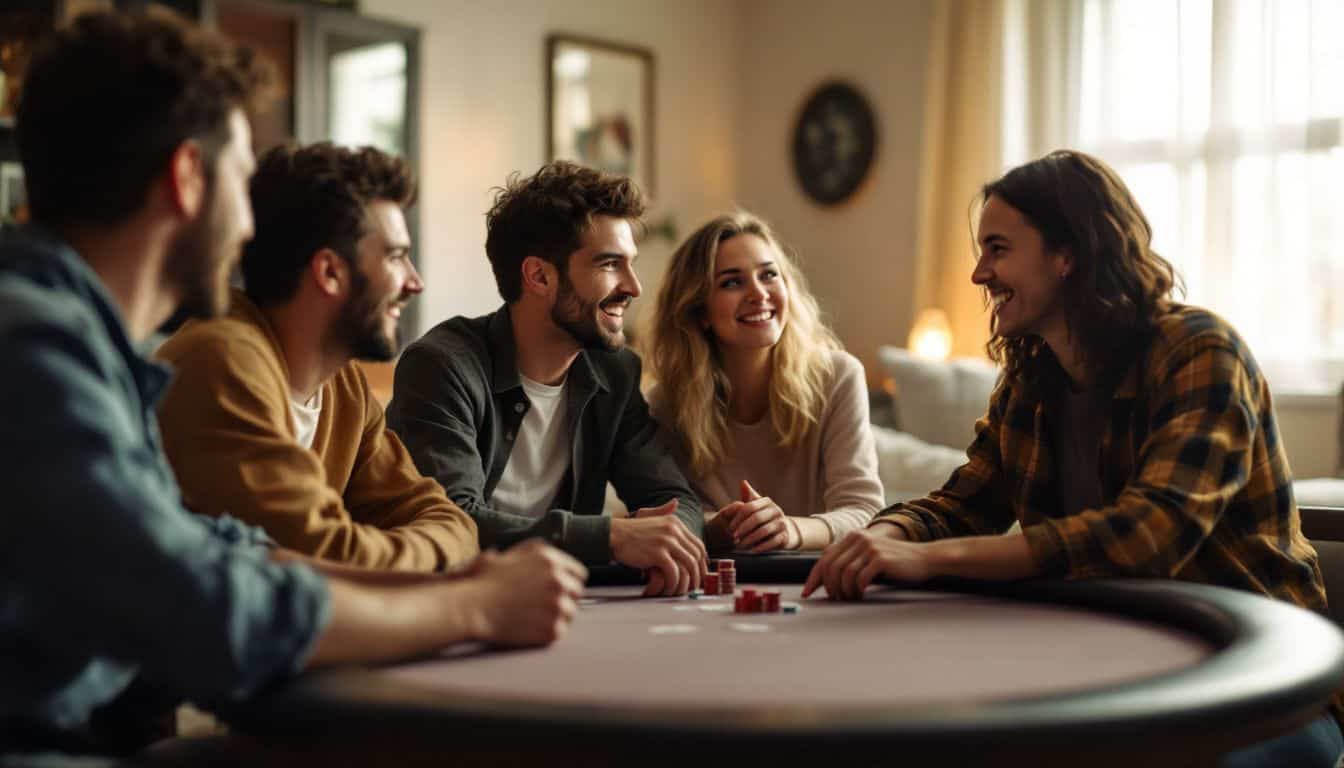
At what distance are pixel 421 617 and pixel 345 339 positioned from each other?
25.1 inches

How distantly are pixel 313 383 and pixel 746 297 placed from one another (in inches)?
48.0

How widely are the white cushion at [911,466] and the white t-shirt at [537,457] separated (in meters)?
1.55

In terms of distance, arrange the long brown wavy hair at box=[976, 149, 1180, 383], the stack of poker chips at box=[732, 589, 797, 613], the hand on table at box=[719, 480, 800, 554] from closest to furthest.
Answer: the stack of poker chips at box=[732, 589, 797, 613] < the long brown wavy hair at box=[976, 149, 1180, 383] < the hand on table at box=[719, 480, 800, 554]

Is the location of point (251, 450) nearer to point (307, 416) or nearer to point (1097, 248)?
point (307, 416)

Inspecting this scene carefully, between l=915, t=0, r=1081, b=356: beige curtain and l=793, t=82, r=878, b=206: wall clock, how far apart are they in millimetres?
437

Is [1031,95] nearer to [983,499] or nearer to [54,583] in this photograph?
[983,499]

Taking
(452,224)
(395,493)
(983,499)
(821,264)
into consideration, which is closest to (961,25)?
(821,264)

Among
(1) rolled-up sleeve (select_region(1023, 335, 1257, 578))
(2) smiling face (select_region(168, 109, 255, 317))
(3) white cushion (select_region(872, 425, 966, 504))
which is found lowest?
(3) white cushion (select_region(872, 425, 966, 504))

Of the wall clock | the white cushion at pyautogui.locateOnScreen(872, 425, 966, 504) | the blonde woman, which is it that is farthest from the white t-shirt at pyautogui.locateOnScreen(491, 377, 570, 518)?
the wall clock

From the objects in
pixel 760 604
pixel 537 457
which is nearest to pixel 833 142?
pixel 537 457

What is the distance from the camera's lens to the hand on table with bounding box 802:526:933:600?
1.59 metres

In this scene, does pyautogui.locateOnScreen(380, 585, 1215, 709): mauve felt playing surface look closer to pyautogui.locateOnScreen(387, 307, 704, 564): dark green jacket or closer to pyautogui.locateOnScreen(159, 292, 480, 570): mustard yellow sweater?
pyautogui.locateOnScreen(159, 292, 480, 570): mustard yellow sweater

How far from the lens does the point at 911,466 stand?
152 inches

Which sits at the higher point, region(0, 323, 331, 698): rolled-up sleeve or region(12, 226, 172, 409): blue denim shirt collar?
region(12, 226, 172, 409): blue denim shirt collar
